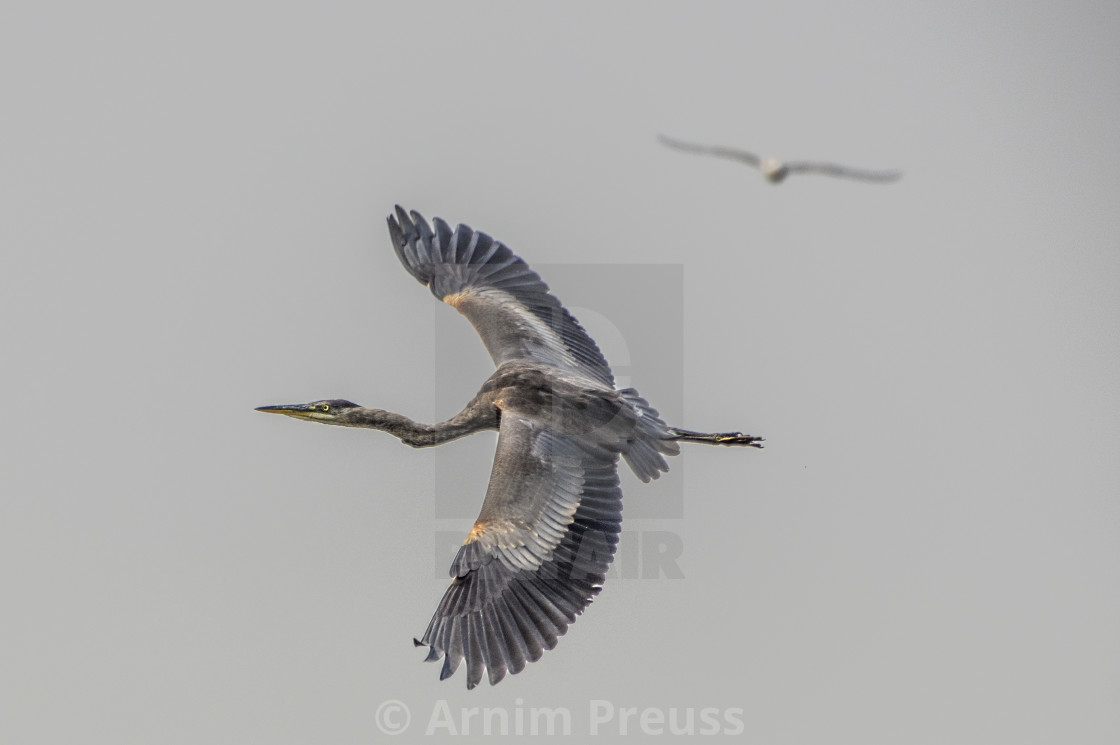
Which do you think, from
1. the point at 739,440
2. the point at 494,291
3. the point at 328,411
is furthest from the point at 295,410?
the point at 739,440

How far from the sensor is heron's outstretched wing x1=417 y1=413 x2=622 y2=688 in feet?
38.0

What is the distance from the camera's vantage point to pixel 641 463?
13.3 m

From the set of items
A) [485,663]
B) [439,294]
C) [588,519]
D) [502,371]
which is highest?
[439,294]

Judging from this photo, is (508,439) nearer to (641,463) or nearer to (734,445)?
(641,463)

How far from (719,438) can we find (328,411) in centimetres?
389

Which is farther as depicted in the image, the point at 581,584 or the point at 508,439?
the point at 508,439

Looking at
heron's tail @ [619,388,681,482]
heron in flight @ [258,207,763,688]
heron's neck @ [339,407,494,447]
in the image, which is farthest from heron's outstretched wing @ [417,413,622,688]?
heron's neck @ [339,407,494,447]

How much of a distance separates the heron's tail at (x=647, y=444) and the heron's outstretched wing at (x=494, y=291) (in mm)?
1206

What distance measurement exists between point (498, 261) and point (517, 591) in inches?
201

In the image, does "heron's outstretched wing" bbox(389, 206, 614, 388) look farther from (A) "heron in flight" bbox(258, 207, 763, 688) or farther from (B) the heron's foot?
(B) the heron's foot

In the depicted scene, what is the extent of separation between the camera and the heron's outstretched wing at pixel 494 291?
15.0m

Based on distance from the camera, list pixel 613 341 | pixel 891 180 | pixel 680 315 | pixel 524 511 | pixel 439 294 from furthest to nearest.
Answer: pixel 680 315
pixel 613 341
pixel 439 294
pixel 524 511
pixel 891 180

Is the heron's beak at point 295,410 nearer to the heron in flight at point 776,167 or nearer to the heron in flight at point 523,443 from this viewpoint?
the heron in flight at point 523,443

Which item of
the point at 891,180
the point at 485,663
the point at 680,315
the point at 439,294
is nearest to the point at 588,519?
the point at 485,663
